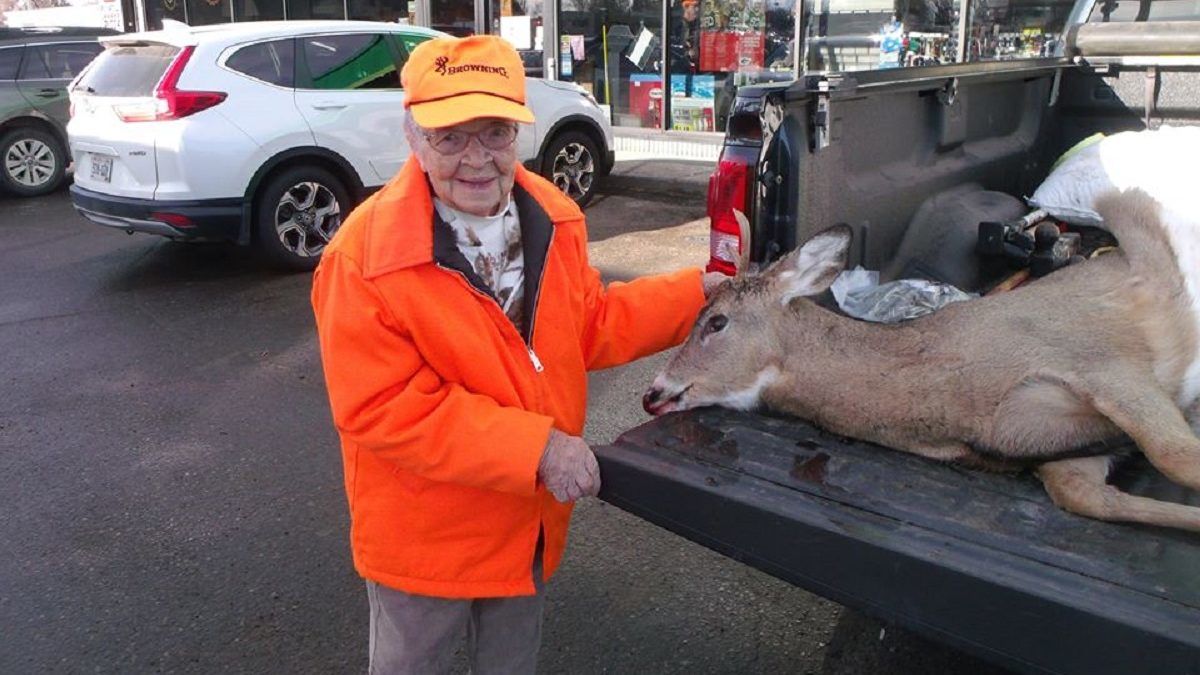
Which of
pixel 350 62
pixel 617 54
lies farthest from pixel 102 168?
pixel 617 54

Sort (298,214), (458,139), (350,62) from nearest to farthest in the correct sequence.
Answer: (458,139) < (298,214) < (350,62)

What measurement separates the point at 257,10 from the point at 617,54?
8493 mm

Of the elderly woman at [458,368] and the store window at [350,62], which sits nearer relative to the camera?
the elderly woman at [458,368]

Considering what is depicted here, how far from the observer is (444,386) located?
2246mm

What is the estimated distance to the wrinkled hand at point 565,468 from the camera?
2.21 meters

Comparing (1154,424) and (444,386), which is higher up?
(444,386)

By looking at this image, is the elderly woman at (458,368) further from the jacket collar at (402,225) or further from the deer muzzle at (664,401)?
the deer muzzle at (664,401)

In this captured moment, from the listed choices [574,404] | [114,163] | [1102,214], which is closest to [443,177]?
[574,404]

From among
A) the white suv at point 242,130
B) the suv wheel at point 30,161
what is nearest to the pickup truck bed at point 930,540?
the white suv at point 242,130

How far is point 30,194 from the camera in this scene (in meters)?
13.0

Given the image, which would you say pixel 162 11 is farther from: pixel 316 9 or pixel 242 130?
pixel 242 130

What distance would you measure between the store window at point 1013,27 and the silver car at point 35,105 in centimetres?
1105

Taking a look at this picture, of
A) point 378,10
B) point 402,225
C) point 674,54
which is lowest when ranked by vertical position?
point 402,225

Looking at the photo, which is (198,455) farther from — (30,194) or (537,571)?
(30,194)
